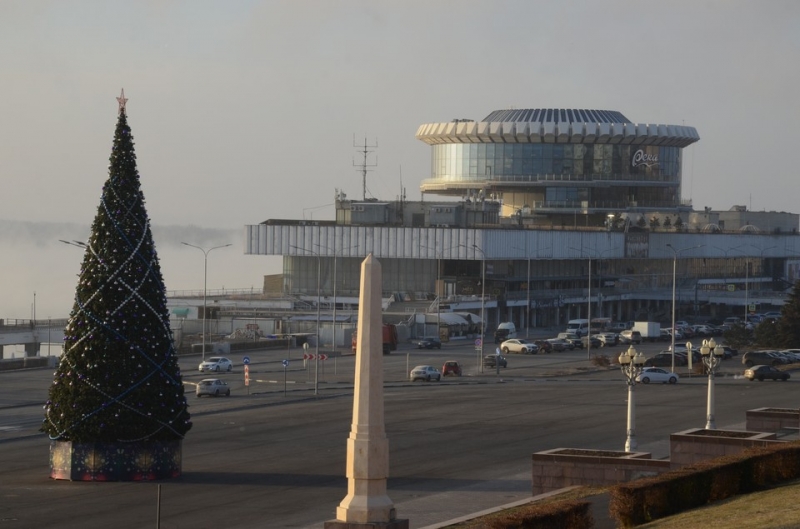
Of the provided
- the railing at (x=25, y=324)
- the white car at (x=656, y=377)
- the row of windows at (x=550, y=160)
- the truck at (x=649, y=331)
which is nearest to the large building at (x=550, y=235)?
the row of windows at (x=550, y=160)

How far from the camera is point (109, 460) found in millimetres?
36219

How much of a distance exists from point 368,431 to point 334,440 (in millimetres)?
27114

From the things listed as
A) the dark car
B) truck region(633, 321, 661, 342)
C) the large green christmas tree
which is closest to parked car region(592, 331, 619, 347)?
truck region(633, 321, 661, 342)

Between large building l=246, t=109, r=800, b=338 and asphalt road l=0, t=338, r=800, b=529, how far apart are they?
4780 centimetres

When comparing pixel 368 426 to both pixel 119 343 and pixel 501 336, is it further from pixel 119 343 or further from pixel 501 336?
pixel 501 336

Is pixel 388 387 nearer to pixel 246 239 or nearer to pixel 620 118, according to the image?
pixel 246 239

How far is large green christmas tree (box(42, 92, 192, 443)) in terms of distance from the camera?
117 feet

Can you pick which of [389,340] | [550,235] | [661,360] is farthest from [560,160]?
[661,360]

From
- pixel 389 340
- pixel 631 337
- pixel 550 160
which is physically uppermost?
pixel 550 160

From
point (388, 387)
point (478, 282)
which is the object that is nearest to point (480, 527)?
point (388, 387)

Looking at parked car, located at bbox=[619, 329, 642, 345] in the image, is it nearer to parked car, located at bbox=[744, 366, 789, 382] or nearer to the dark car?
the dark car

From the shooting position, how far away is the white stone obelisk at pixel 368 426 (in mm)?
20422

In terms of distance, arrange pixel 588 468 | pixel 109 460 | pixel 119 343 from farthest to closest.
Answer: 1. pixel 109 460
2. pixel 119 343
3. pixel 588 468

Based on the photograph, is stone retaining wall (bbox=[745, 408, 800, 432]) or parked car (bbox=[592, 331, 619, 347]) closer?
stone retaining wall (bbox=[745, 408, 800, 432])
